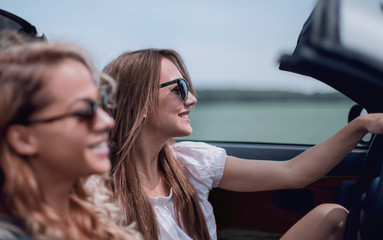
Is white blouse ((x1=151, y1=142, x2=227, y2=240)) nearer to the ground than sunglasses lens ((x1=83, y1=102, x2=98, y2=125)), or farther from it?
nearer to the ground

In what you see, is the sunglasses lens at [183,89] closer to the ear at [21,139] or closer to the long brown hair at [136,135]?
the long brown hair at [136,135]

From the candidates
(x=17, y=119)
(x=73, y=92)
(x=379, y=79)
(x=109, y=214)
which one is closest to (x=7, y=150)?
(x=17, y=119)

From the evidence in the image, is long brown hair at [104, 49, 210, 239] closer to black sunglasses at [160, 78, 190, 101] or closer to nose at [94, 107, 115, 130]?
black sunglasses at [160, 78, 190, 101]

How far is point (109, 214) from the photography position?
1.39m

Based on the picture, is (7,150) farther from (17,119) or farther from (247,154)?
(247,154)

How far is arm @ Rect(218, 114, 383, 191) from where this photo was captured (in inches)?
72.1

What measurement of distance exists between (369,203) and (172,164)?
903mm

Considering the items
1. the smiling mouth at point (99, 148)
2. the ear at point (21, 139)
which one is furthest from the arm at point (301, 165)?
the ear at point (21, 139)

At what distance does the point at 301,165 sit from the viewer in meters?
1.97

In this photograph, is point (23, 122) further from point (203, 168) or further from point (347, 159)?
point (347, 159)

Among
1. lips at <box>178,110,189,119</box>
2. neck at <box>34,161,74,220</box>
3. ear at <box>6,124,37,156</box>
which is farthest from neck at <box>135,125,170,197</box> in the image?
ear at <box>6,124,37,156</box>

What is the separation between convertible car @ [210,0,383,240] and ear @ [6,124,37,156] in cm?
65

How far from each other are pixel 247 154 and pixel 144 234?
3.45 feet

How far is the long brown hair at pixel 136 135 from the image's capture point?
185cm
